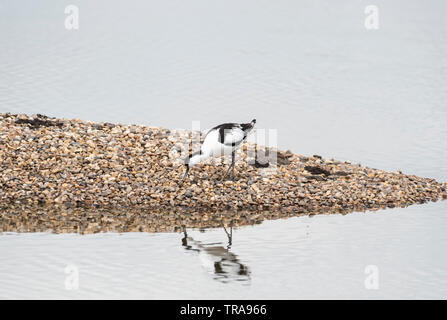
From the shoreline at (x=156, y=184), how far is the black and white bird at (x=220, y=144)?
59cm

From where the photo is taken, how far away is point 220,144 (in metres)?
20.7

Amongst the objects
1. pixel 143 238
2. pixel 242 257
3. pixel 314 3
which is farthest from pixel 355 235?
pixel 314 3

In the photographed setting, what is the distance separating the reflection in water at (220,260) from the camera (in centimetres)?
1512

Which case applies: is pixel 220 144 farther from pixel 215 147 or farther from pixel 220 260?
pixel 220 260

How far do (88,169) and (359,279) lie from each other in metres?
8.74

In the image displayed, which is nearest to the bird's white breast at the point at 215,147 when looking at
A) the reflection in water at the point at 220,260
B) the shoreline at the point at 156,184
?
the shoreline at the point at 156,184

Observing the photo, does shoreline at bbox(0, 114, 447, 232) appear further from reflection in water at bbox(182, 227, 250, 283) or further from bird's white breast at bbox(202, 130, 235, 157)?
reflection in water at bbox(182, 227, 250, 283)

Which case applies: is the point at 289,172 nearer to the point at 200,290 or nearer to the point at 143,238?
the point at 143,238

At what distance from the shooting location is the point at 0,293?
1391 cm

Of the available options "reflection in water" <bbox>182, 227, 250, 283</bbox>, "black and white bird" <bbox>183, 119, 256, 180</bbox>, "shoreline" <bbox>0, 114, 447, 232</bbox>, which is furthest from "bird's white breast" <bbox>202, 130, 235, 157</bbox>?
"reflection in water" <bbox>182, 227, 250, 283</bbox>

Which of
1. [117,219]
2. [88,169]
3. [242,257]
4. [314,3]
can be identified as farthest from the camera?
[314,3]

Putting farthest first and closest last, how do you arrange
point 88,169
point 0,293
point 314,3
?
point 314,3 < point 88,169 < point 0,293

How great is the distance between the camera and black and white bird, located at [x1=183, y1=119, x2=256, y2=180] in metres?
20.6

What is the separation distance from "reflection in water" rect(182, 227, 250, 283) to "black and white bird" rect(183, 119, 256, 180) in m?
2.94
